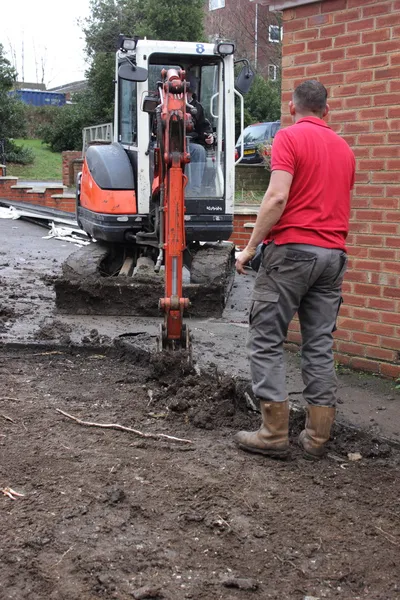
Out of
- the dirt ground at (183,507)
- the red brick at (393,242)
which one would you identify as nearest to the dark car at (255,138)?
the red brick at (393,242)

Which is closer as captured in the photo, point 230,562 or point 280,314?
point 230,562

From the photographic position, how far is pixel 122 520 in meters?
3.24

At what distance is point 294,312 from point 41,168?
2681 centimetres

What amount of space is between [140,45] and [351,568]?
6692 millimetres

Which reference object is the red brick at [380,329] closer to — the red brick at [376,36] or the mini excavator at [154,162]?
the red brick at [376,36]

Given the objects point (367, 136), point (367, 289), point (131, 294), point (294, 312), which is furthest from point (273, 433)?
point (131, 294)

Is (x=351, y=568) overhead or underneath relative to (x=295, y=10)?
underneath

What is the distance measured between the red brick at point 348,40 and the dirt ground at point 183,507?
104 inches

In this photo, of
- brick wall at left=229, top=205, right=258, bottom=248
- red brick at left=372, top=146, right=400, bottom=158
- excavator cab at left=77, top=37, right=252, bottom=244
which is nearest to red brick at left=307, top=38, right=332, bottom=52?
red brick at left=372, top=146, right=400, bottom=158

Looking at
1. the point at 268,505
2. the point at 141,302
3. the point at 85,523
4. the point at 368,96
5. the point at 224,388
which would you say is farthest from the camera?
the point at 141,302

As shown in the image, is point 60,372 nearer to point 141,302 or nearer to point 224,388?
point 224,388

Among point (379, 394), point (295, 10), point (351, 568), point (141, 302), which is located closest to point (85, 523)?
point (351, 568)

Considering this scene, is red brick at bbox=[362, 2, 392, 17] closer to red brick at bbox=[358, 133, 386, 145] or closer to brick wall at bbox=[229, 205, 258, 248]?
red brick at bbox=[358, 133, 386, 145]

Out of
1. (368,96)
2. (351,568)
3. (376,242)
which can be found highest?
(368,96)
